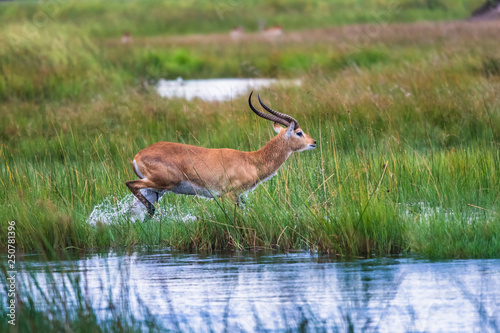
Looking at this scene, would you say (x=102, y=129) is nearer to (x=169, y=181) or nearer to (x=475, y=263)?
(x=169, y=181)

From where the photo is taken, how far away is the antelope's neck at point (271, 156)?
31.0ft

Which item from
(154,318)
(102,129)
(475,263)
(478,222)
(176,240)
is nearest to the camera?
(154,318)

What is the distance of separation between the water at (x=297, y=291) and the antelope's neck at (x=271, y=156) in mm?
1949

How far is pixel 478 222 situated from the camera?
24.3 feet

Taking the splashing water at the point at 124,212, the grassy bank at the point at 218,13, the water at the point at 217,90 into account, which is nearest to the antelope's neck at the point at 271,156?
the splashing water at the point at 124,212

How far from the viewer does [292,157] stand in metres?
10.3

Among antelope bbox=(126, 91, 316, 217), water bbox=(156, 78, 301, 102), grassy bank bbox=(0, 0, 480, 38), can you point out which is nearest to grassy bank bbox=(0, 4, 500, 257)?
antelope bbox=(126, 91, 316, 217)

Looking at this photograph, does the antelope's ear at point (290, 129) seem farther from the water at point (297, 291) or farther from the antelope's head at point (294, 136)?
the water at point (297, 291)

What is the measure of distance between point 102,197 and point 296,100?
538 cm

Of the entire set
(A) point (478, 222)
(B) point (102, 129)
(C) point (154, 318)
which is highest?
(B) point (102, 129)

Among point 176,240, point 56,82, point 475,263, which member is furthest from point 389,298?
point 56,82

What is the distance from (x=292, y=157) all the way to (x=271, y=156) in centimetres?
75

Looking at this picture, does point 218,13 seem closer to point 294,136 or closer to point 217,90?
point 217,90

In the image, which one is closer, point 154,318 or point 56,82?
point 154,318
